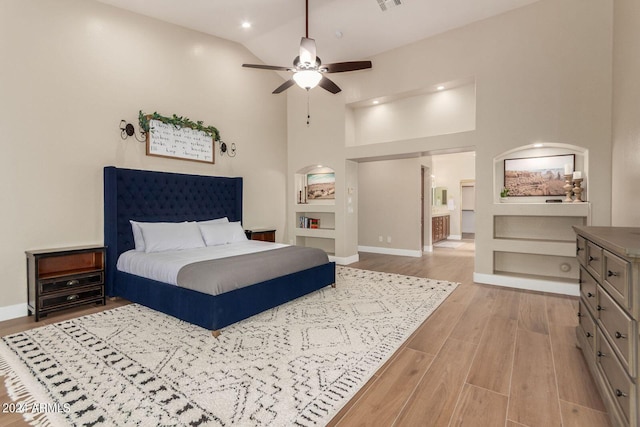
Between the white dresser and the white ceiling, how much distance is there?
3.74 m

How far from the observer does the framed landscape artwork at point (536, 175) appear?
13.9 feet

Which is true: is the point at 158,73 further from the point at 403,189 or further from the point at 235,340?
the point at 403,189

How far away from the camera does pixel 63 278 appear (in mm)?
3285

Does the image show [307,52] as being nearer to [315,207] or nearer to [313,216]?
[315,207]

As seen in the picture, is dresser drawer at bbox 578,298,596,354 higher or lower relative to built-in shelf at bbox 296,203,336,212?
lower

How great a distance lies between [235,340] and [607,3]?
5.65 m

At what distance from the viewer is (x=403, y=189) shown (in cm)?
722

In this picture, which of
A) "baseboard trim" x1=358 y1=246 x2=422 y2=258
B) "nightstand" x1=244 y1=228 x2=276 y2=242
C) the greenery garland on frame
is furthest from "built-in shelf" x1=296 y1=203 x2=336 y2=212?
the greenery garland on frame

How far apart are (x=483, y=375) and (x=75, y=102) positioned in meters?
5.06

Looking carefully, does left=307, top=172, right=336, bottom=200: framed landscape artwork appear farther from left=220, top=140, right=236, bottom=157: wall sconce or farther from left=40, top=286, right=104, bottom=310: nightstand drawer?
left=40, top=286, right=104, bottom=310: nightstand drawer

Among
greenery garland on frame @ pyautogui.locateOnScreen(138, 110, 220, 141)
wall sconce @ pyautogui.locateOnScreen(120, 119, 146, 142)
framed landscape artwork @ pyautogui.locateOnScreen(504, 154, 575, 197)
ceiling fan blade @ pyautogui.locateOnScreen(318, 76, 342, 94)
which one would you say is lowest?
framed landscape artwork @ pyautogui.locateOnScreen(504, 154, 575, 197)

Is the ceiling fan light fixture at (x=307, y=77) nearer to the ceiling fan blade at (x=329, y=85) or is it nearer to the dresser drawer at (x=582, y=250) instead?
the ceiling fan blade at (x=329, y=85)

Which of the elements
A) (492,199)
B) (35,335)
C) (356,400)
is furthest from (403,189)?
(35,335)

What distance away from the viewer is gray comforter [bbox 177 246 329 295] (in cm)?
276
